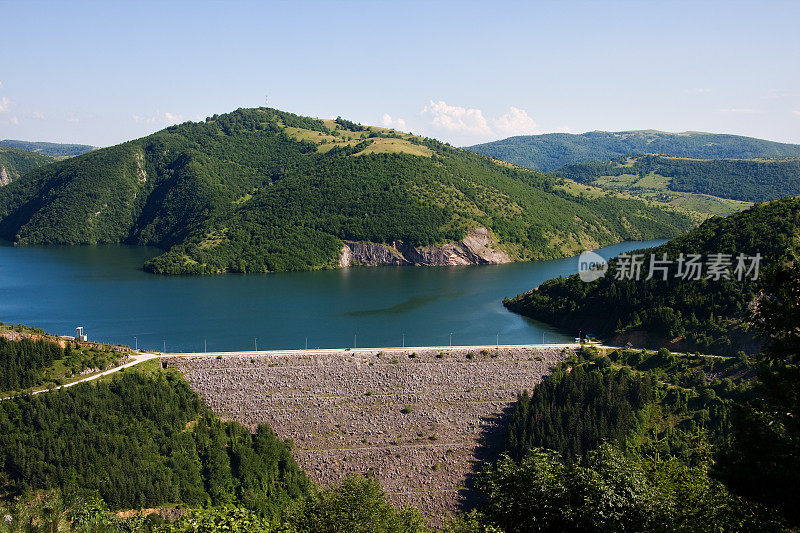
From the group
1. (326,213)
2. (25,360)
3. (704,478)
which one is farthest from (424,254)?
(704,478)

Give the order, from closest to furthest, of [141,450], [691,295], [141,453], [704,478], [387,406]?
[704,478], [141,453], [141,450], [387,406], [691,295]

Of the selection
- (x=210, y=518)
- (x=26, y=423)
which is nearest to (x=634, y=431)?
(x=210, y=518)

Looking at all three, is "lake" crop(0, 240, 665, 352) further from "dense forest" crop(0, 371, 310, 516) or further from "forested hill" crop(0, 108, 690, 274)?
"dense forest" crop(0, 371, 310, 516)

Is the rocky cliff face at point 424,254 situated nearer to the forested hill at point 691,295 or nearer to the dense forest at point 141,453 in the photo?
the forested hill at point 691,295

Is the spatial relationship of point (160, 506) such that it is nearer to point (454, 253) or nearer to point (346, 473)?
point (346, 473)

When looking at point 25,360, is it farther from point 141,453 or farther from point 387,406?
point 387,406
